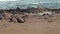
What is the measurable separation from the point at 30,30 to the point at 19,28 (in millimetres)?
617

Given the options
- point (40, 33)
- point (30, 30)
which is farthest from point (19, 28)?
point (40, 33)

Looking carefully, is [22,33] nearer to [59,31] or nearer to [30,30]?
[30,30]

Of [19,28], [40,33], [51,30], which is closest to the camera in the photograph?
[40,33]

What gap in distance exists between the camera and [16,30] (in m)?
7.97

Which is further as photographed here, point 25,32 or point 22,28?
point 22,28

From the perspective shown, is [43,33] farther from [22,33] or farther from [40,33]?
[22,33]

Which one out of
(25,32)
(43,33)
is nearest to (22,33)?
(25,32)

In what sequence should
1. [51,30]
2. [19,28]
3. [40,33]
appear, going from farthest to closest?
[19,28] → [51,30] → [40,33]

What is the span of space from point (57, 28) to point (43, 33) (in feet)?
3.12

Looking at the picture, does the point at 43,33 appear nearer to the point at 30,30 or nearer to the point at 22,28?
the point at 30,30

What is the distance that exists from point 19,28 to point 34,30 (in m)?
0.75

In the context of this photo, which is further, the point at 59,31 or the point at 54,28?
the point at 54,28

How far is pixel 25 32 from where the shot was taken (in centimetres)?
759

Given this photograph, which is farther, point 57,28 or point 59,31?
point 57,28
